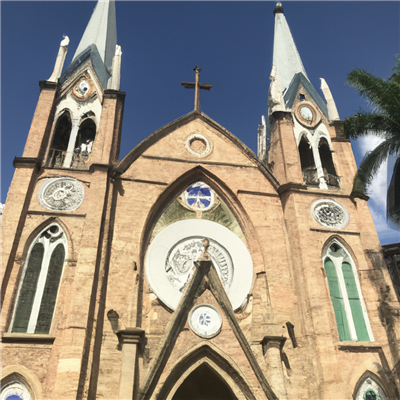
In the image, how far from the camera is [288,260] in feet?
50.2

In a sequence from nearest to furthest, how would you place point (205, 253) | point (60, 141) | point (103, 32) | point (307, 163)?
1. point (205, 253)
2. point (60, 141)
3. point (307, 163)
4. point (103, 32)

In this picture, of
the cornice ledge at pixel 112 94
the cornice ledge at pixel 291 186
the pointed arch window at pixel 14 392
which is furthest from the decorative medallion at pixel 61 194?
the cornice ledge at pixel 291 186

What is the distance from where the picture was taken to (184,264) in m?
15.1

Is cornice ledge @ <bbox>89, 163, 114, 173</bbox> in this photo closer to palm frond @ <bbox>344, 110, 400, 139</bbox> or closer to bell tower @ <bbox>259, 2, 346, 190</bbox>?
bell tower @ <bbox>259, 2, 346, 190</bbox>

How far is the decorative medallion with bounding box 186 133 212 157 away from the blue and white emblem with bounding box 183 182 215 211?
1.42 m

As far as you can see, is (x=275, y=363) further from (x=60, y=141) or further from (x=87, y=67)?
(x=87, y=67)

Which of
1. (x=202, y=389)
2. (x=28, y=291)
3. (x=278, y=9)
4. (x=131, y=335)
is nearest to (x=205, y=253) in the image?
(x=131, y=335)

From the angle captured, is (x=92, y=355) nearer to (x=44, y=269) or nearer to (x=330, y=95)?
(x=44, y=269)

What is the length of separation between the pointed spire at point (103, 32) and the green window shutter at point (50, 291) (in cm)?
1066

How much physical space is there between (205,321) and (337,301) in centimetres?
471

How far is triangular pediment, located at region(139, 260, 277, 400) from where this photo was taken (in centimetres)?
1201

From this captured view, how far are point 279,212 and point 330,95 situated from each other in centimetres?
730

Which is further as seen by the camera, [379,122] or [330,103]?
[330,103]

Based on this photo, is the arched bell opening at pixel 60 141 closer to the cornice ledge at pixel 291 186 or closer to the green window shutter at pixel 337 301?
the cornice ledge at pixel 291 186
